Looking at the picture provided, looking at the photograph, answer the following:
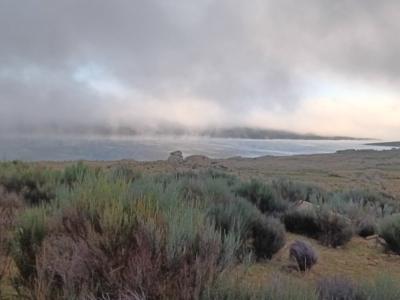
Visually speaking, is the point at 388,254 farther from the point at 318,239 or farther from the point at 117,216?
the point at 117,216

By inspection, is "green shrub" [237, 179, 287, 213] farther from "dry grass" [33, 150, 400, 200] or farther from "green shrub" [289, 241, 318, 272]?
"dry grass" [33, 150, 400, 200]

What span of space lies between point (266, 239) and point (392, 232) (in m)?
3.66

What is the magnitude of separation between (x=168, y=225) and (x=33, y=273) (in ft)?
5.27

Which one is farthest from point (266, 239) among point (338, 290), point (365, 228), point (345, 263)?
point (365, 228)

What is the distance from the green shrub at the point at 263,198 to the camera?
41.2ft

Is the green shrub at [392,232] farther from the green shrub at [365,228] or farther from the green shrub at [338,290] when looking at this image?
the green shrub at [338,290]

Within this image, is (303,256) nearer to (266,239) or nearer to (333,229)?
(266,239)

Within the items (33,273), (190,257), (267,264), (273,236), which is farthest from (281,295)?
(273,236)

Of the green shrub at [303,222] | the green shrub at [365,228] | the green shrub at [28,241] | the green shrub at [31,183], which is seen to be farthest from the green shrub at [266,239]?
the green shrub at [365,228]

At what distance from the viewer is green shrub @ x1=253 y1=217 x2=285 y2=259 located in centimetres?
845

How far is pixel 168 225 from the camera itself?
4258mm

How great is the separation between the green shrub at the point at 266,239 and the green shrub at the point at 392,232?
130 inches

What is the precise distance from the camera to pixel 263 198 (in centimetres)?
1285

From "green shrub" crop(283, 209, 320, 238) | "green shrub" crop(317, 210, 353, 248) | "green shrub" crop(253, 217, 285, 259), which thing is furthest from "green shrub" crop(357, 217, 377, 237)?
"green shrub" crop(253, 217, 285, 259)
